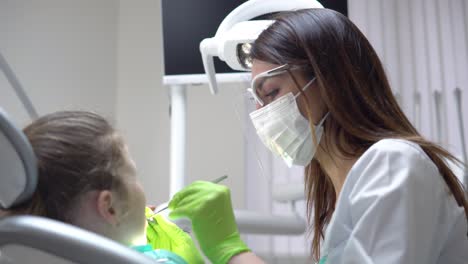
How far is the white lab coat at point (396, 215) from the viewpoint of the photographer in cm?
95

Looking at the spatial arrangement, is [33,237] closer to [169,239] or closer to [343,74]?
[169,239]

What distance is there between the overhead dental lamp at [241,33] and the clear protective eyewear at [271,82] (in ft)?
0.63

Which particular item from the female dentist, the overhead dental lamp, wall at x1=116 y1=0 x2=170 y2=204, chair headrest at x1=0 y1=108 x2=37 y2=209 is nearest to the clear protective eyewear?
the female dentist

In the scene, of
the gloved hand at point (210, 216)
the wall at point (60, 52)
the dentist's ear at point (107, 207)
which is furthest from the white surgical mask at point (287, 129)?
the wall at point (60, 52)

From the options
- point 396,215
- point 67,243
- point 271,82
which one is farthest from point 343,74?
point 67,243

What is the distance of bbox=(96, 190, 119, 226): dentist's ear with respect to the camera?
952mm

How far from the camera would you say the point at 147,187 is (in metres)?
2.74

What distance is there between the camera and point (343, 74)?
1.18 meters

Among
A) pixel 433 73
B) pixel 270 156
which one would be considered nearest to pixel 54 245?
pixel 270 156

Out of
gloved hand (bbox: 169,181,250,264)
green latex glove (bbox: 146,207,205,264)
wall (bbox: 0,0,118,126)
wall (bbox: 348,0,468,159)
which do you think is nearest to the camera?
green latex glove (bbox: 146,207,205,264)

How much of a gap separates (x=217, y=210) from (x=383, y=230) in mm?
427

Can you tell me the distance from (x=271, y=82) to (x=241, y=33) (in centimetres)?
27

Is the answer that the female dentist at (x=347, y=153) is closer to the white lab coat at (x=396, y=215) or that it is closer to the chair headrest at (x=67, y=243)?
the white lab coat at (x=396, y=215)

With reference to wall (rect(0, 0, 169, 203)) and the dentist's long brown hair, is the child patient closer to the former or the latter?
the dentist's long brown hair
